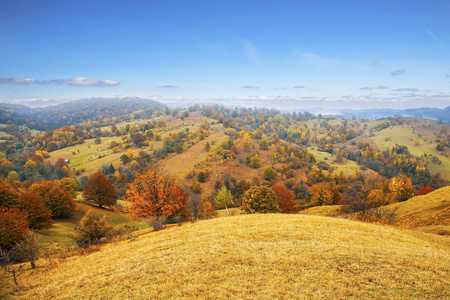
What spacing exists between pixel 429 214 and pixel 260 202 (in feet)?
96.2

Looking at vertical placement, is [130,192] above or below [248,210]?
above

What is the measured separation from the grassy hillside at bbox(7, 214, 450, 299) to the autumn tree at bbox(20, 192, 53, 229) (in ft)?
108

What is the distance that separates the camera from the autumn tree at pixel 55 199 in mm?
54875

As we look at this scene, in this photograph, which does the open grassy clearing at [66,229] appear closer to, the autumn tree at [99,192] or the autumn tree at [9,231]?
the autumn tree at [99,192]

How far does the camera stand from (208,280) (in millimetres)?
12797

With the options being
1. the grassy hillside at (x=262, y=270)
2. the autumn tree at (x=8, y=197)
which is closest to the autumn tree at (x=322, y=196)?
the grassy hillside at (x=262, y=270)

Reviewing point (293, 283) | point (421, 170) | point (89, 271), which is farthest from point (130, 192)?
point (421, 170)

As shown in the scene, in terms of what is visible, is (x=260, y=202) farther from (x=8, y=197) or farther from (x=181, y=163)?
(x=181, y=163)

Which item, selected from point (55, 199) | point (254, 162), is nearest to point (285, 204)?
point (55, 199)

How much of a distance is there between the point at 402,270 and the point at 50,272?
27.6 m

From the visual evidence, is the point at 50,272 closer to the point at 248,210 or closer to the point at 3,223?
the point at 3,223

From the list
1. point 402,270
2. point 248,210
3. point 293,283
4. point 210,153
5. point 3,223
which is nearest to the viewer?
point 293,283

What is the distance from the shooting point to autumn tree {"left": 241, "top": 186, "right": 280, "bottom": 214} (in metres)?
46.8

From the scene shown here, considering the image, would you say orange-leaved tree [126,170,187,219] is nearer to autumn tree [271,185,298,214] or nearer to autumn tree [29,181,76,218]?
autumn tree [29,181,76,218]
